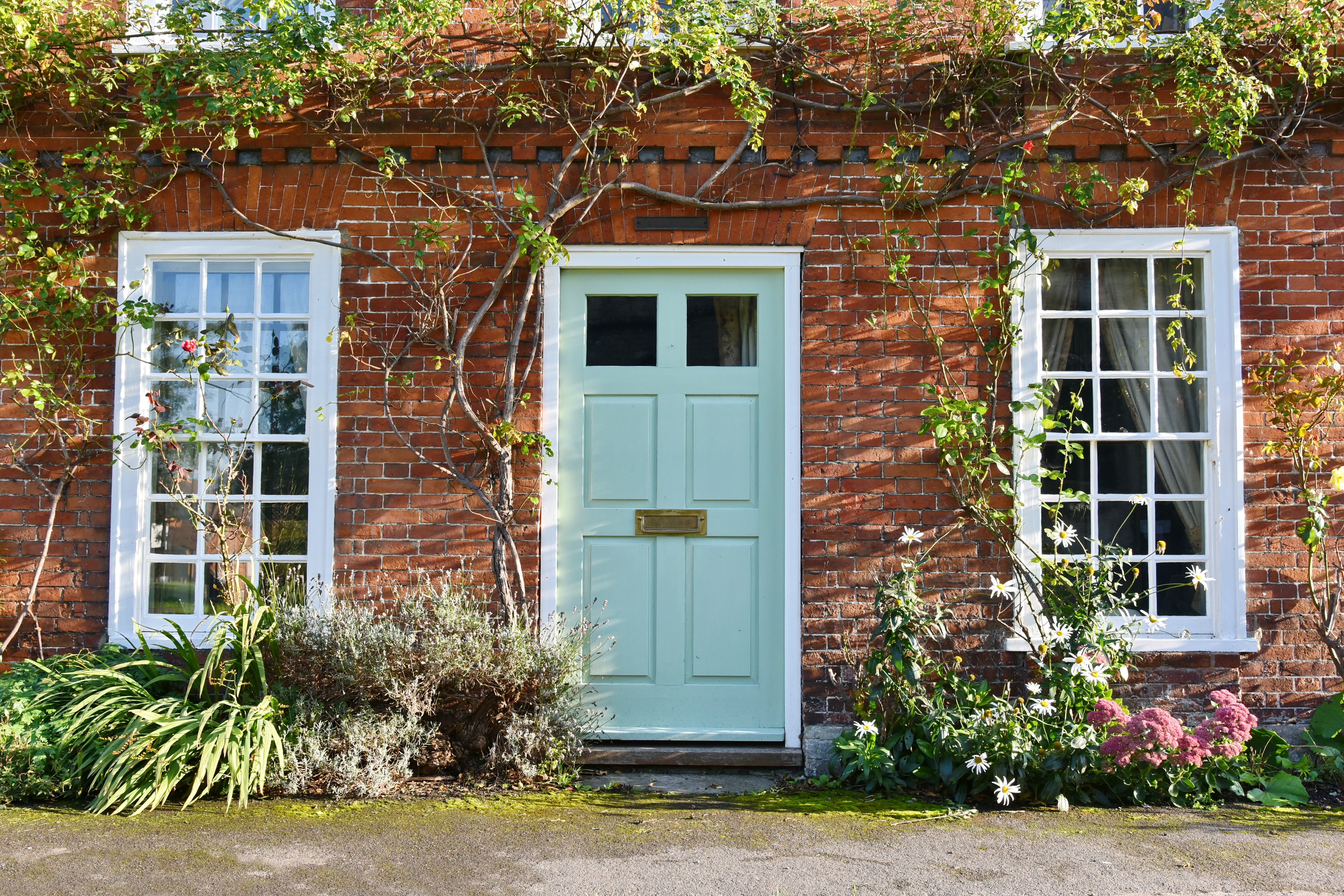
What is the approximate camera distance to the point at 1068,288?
206 inches

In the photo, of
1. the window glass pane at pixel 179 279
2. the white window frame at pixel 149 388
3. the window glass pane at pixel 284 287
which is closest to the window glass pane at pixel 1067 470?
the white window frame at pixel 149 388

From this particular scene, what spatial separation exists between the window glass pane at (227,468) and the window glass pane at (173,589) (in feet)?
1.48

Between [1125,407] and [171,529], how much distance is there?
525 cm

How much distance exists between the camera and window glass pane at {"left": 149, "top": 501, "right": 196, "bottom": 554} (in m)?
5.24

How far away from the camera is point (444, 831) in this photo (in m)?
4.02

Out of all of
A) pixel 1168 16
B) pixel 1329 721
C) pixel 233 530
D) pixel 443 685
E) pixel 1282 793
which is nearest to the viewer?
pixel 1282 793

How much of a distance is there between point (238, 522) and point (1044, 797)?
4.29 metres

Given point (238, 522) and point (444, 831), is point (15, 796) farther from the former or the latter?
point (444, 831)

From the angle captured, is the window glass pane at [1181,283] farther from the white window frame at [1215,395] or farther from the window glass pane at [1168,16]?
the window glass pane at [1168,16]

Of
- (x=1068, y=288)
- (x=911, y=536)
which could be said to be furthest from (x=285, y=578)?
(x=1068, y=288)

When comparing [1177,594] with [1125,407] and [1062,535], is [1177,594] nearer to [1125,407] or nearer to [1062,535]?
[1062,535]

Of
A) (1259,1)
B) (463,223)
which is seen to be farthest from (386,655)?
(1259,1)

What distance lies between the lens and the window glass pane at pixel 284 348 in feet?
17.2

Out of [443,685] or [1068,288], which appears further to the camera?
[1068,288]
